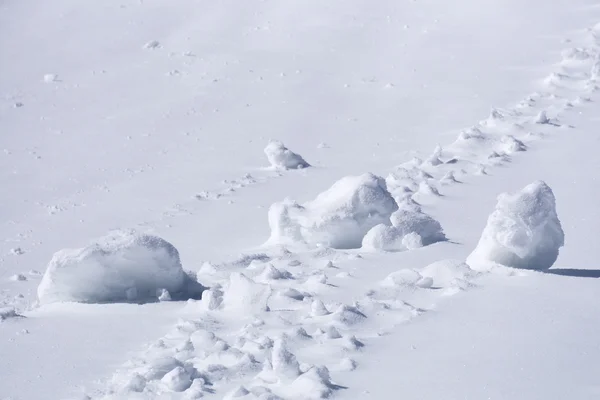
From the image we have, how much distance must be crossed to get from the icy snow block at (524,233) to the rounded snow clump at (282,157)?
3.51 metres

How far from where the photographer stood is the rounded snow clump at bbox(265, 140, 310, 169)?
827cm

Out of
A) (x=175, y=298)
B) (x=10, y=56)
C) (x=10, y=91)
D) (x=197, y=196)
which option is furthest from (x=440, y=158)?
(x=10, y=56)

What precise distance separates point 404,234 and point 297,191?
217 cm

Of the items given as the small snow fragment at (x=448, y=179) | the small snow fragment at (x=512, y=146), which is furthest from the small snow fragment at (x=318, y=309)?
the small snow fragment at (x=512, y=146)

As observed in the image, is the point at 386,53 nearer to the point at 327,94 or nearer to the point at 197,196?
the point at 327,94

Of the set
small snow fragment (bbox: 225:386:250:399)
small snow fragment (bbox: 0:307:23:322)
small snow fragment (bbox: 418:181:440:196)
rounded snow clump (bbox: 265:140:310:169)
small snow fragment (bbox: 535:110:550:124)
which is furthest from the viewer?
small snow fragment (bbox: 535:110:550:124)

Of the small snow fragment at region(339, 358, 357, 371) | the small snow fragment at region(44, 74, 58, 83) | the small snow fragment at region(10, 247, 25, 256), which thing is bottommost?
the small snow fragment at region(10, 247, 25, 256)

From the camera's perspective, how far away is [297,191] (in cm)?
773

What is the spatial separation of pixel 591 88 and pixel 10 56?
280 inches

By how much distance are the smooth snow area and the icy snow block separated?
3cm

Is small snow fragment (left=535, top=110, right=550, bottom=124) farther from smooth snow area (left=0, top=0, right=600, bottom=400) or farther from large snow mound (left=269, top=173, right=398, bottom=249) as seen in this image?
large snow mound (left=269, top=173, right=398, bottom=249)

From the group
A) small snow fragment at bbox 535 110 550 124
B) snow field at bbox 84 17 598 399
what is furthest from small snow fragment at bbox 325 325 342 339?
small snow fragment at bbox 535 110 550 124

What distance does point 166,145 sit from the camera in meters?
9.16

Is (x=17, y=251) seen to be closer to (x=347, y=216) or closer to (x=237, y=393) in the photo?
(x=347, y=216)
